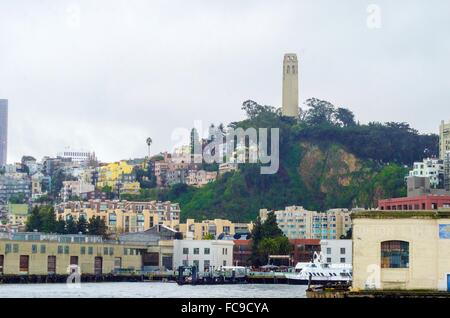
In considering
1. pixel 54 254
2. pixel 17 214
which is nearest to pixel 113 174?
pixel 17 214

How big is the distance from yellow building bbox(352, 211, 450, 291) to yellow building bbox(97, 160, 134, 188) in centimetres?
8231

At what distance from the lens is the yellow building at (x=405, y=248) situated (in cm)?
2372

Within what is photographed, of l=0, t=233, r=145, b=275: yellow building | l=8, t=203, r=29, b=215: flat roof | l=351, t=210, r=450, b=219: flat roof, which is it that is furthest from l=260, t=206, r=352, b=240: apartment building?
l=351, t=210, r=450, b=219: flat roof

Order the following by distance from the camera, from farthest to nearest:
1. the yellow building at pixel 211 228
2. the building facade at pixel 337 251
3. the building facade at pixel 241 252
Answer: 1. the yellow building at pixel 211 228
2. the building facade at pixel 241 252
3. the building facade at pixel 337 251

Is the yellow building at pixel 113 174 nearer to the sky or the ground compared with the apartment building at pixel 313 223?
nearer to the sky

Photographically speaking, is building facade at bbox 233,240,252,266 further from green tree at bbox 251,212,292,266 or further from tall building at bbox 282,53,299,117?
tall building at bbox 282,53,299,117

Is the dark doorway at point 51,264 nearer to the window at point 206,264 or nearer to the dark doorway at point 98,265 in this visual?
the dark doorway at point 98,265

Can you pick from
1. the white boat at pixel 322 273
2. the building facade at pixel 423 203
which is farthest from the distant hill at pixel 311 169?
the white boat at pixel 322 273

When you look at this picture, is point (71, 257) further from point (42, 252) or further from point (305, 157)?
point (305, 157)

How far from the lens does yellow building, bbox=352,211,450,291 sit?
23.7 m

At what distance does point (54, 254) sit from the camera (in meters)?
60.2

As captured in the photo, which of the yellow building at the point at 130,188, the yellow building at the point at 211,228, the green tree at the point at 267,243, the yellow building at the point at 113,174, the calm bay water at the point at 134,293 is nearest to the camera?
the calm bay water at the point at 134,293

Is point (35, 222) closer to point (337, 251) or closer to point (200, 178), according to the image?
point (337, 251)

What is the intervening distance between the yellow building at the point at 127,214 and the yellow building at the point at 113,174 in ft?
64.1
